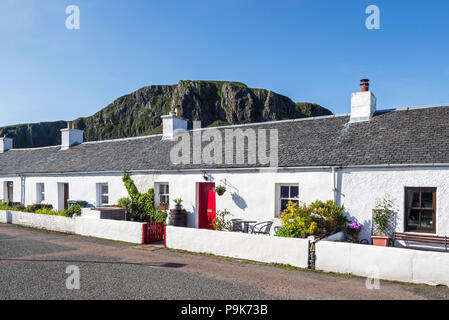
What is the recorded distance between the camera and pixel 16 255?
35.3ft

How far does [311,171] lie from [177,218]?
597 centimetres

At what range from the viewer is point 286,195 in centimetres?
1238

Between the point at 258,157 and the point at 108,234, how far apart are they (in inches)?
273

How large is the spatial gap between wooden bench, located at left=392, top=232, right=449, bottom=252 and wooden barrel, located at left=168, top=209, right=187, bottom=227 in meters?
8.08

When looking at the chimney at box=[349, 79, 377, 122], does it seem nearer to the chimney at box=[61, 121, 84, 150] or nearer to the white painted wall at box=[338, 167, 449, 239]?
the white painted wall at box=[338, 167, 449, 239]

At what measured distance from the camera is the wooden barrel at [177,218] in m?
14.0

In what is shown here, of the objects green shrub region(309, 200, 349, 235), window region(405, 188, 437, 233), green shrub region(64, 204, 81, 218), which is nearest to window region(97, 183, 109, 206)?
green shrub region(64, 204, 81, 218)

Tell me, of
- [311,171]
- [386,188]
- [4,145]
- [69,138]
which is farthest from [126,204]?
[4,145]

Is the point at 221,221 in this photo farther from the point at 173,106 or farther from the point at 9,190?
the point at 173,106

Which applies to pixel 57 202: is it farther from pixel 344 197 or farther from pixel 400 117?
pixel 400 117

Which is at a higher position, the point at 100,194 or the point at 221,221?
the point at 100,194

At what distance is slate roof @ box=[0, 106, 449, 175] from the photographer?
34.5 feet

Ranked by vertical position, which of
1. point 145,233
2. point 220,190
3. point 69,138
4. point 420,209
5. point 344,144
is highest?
point 69,138

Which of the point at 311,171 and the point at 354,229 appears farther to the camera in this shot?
the point at 311,171
